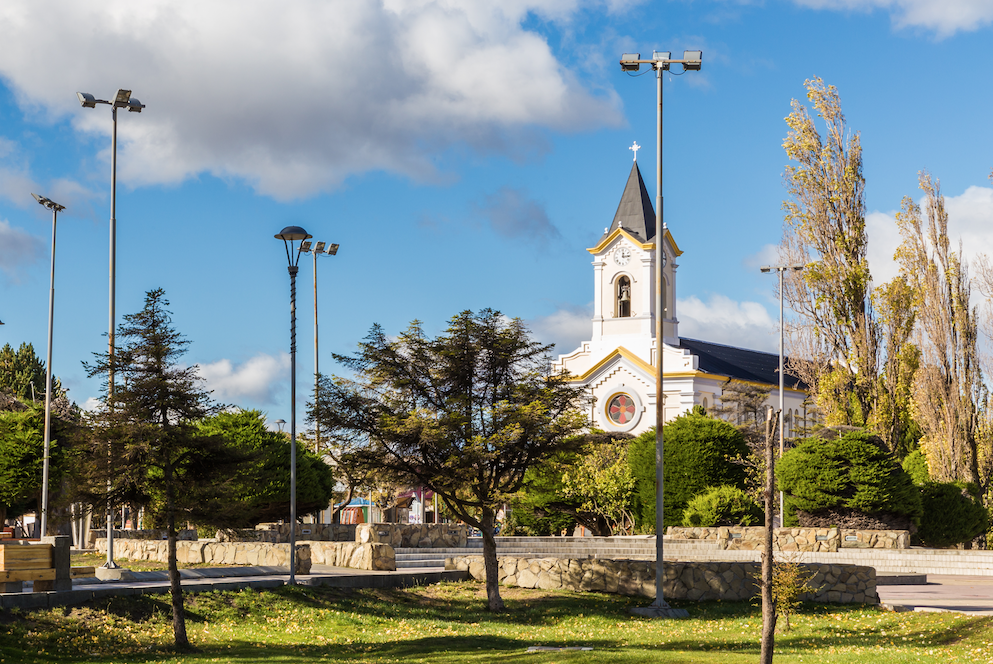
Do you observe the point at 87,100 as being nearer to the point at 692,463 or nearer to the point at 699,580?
the point at 699,580

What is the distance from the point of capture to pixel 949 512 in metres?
37.4

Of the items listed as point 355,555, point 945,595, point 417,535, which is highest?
point 355,555

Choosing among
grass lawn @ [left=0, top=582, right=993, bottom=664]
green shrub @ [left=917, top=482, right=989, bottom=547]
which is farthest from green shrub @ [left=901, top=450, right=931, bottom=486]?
grass lawn @ [left=0, top=582, right=993, bottom=664]

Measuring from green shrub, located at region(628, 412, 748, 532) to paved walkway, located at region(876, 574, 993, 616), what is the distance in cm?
1282

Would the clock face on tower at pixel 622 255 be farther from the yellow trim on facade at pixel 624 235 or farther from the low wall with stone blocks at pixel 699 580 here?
the low wall with stone blocks at pixel 699 580

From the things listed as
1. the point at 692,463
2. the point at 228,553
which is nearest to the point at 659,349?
the point at 228,553

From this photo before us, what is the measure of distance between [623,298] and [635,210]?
6928mm

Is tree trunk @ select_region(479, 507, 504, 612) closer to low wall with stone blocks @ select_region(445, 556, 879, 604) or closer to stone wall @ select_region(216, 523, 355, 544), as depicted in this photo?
low wall with stone blocks @ select_region(445, 556, 879, 604)

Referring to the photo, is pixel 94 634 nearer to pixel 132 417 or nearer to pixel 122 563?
pixel 132 417

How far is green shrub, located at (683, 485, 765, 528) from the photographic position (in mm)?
40125

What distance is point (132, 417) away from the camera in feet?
54.7

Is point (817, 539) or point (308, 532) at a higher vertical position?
point (308, 532)

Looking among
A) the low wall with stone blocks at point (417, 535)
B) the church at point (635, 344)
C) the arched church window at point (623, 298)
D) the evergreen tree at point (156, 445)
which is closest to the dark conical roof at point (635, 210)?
the church at point (635, 344)

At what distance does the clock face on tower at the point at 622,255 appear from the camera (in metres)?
78.9
